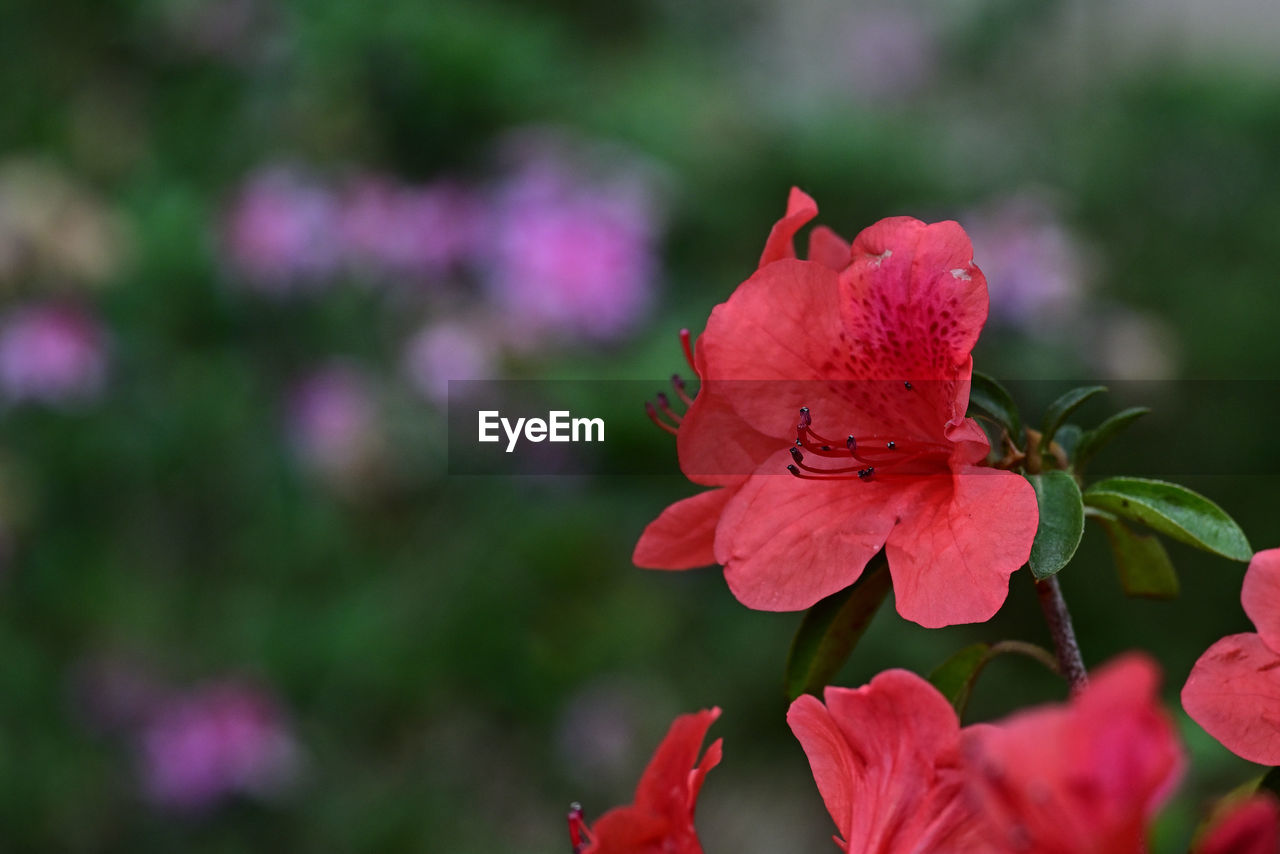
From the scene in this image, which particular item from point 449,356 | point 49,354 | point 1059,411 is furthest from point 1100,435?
point 49,354

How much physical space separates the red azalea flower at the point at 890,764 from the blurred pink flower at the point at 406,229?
1.35 meters

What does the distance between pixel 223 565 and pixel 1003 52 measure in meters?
1.90

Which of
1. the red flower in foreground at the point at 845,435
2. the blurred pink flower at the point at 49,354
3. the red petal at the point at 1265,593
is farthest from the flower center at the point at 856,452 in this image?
the blurred pink flower at the point at 49,354

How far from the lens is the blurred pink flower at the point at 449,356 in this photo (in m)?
1.41

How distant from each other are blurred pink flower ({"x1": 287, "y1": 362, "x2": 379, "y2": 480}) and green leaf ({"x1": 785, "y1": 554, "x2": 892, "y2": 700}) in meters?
1.19

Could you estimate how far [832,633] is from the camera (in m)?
0.37

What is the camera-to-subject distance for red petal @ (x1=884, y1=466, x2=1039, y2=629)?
1.00 ft

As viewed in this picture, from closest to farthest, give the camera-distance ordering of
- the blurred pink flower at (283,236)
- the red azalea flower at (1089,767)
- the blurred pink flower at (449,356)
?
the red azalea flower at (1089,767) → the blurred pink flower at (449,356) → the blurred pink flower at (283,236)

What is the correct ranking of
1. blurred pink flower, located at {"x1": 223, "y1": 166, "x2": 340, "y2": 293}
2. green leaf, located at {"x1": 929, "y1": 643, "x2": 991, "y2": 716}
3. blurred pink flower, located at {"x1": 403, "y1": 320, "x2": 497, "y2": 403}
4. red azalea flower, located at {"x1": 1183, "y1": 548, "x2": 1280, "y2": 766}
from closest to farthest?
red azalea flower, located at {"x1": 1183, "y1": 548, "x2": 1280, "y2": 766}, green leaf, located at {"x1": 929, "y1": 643, "x2": 991, "y2": 716}, blurred pink flower, located at {"x1": 403, "y1": 320, "x2": 497, "y2": 403}, blurred pink flower, located at {"x1": 223, "y1": 166, "x2": 340, "y2": 293}

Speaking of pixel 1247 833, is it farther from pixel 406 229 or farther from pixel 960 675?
pixel 406 229

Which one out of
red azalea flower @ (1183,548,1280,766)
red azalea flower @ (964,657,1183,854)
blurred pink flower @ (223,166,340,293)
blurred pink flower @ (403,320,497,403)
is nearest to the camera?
red azalea flower @ (964,657,1183,854)

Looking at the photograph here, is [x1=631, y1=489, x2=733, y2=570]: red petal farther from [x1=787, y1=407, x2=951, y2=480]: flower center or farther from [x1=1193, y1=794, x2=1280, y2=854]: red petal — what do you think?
[x1=1193, y1=794, x2=1280, y2=854]: red petal

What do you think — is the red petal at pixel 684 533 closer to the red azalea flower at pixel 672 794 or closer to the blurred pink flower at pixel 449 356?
the red azalea flower at pixel 672 794

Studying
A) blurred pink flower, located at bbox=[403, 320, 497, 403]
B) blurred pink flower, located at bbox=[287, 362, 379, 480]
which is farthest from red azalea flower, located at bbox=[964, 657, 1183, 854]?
blurred pink flower, located at bbox=[287, 362, 379, 480]
